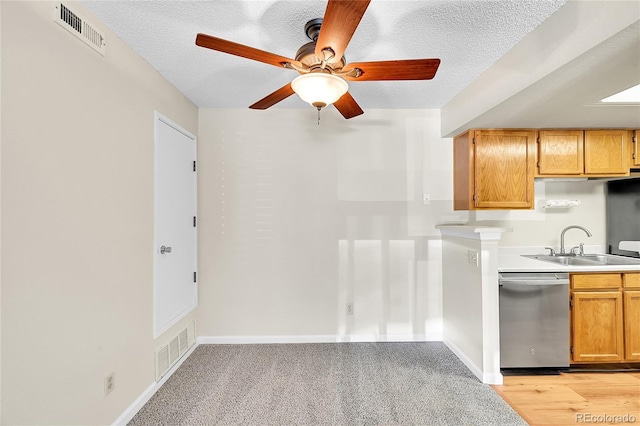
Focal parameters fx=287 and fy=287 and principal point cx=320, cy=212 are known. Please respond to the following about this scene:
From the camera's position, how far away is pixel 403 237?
318cm

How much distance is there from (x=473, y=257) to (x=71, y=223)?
2861 mm

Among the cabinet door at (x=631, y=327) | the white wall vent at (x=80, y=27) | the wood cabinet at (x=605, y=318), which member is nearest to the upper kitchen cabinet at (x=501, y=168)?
the wood cabinet at (x=605, y=318)

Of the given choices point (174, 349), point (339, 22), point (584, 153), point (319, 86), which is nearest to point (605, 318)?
point (584, 153)

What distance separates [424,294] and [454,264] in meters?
0.52

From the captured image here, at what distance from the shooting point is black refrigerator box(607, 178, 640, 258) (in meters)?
2.95

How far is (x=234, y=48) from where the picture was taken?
137 centimetres

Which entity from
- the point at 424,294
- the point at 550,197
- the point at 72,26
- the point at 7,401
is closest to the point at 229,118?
the point at 72,26

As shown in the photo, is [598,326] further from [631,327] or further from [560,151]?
[560,151]

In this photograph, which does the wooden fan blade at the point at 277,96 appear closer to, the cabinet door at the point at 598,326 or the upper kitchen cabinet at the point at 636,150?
the cabinet door at the point at 598,326

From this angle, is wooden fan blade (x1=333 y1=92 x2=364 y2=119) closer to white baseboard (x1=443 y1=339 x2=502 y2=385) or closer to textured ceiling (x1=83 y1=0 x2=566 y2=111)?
textured ceiling (x1=83 y1=0 x2=566 y2=111)

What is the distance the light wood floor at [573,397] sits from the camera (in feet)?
6.53

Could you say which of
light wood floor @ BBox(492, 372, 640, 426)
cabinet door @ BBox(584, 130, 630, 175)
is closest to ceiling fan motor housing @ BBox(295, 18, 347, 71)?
light wood floor @ BBox(492, 372, 640, 426)

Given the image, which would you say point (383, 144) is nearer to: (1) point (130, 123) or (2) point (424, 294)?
(2) point (424, 294)

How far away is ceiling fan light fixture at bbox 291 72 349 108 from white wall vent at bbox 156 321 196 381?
2305mm
